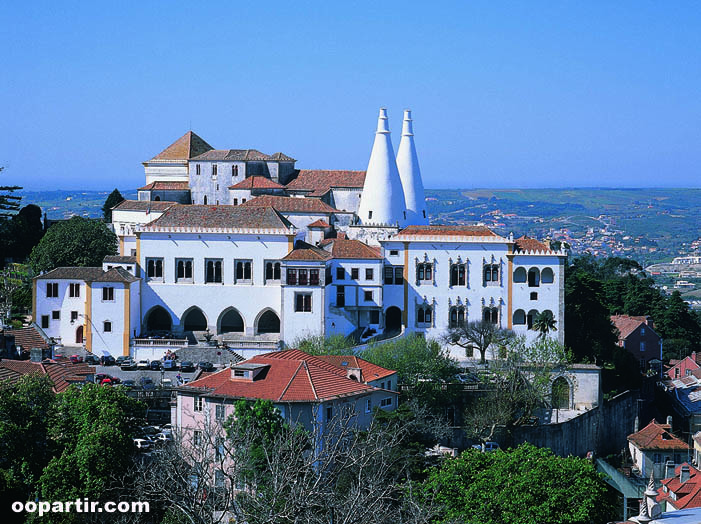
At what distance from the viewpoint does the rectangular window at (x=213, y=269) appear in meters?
63.3

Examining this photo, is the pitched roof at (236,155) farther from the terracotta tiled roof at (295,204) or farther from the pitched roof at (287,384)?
the pitched roof at (287,384)

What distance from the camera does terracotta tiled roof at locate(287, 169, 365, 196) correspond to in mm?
74125

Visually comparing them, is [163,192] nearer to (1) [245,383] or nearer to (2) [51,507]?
(1) [245,383]

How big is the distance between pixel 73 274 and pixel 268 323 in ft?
32.8

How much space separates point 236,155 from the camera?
7588 cm

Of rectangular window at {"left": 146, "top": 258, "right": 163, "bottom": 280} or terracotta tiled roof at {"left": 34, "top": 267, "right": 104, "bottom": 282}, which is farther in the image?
rectangular window at {"left": 146, "top": 258, "right": 163, "bottom": 280}

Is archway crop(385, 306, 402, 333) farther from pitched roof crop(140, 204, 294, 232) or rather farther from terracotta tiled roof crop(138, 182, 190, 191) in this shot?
terracotta tiled roof crop(138, 182, 190, 191)

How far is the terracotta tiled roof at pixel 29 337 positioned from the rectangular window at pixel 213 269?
27.9 feet

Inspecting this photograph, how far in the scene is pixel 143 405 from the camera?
4266 centimetres

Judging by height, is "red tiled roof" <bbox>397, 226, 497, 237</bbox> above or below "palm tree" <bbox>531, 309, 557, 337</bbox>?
above

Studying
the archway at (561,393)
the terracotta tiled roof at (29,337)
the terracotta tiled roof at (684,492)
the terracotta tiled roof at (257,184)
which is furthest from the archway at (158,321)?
the terracotta tiled roof at (684,492)

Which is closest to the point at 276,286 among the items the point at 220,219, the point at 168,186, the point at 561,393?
the point at 220,219

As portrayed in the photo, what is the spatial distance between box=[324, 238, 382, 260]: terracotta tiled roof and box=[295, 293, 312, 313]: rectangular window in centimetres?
280

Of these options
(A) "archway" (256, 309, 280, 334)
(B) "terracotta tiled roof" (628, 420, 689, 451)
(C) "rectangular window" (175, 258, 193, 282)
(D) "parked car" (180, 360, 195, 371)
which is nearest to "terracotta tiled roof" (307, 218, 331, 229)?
(A) "archway" (256, 309, 280, 334)
